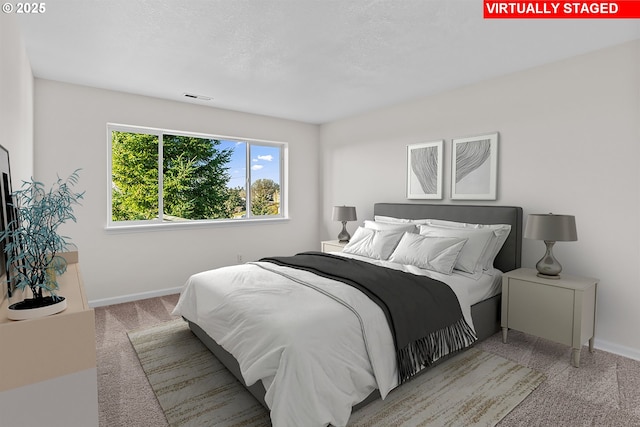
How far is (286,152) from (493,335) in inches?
152

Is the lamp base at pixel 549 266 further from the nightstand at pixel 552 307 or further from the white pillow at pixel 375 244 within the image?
the white pillow at pixel 375 244

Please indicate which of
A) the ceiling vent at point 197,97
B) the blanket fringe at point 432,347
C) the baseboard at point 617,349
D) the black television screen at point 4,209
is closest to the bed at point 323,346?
the blanket fringe at point 432,347

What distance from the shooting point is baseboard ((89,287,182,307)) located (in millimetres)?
3901

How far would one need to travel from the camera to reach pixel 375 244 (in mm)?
3771

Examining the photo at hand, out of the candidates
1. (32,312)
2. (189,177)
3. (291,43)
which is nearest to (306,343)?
(32,312)

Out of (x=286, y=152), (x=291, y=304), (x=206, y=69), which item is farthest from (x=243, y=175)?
(x=291, y=304)

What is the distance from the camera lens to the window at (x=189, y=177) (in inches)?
165

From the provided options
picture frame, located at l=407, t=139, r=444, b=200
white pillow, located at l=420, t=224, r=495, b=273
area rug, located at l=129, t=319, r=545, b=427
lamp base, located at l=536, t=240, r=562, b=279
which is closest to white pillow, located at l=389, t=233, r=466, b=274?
white pillow, located at l=420, t=224, r=495, b=273

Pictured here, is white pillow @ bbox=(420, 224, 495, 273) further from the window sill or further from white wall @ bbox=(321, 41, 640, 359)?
the window sill

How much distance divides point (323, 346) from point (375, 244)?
2037mm

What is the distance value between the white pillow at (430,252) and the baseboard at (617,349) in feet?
4.53

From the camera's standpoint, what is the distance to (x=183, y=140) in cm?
465

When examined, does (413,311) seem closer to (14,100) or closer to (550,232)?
(550,232)

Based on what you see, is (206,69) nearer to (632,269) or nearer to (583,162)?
(583,162)
